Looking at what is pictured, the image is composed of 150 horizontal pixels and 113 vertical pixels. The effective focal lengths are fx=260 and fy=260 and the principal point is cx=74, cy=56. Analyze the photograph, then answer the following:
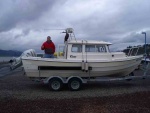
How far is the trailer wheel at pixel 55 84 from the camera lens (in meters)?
14.4

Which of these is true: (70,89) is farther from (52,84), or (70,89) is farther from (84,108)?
(84,108)

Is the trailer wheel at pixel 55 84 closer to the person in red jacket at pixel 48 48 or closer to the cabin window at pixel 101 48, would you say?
the person in red jacket at pixel 48 48

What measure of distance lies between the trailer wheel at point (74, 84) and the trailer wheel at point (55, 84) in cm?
51

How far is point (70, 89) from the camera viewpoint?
14453mm

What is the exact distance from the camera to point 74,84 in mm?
14445

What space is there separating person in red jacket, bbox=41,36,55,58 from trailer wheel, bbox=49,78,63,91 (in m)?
1.55

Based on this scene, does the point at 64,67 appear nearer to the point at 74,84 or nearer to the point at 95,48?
the point at 74,84

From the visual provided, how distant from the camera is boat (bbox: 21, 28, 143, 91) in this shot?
1446 centimetres

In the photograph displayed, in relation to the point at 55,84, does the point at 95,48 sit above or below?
above

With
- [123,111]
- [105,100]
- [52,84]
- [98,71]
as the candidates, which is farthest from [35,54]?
[123,111]

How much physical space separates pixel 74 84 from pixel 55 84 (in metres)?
1.06

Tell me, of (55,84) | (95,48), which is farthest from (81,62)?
(55,84)

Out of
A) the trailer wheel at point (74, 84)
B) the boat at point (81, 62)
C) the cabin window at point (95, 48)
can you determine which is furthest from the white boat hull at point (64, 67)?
the cabin window at point (95, 48)

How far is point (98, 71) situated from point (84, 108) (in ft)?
18.5
